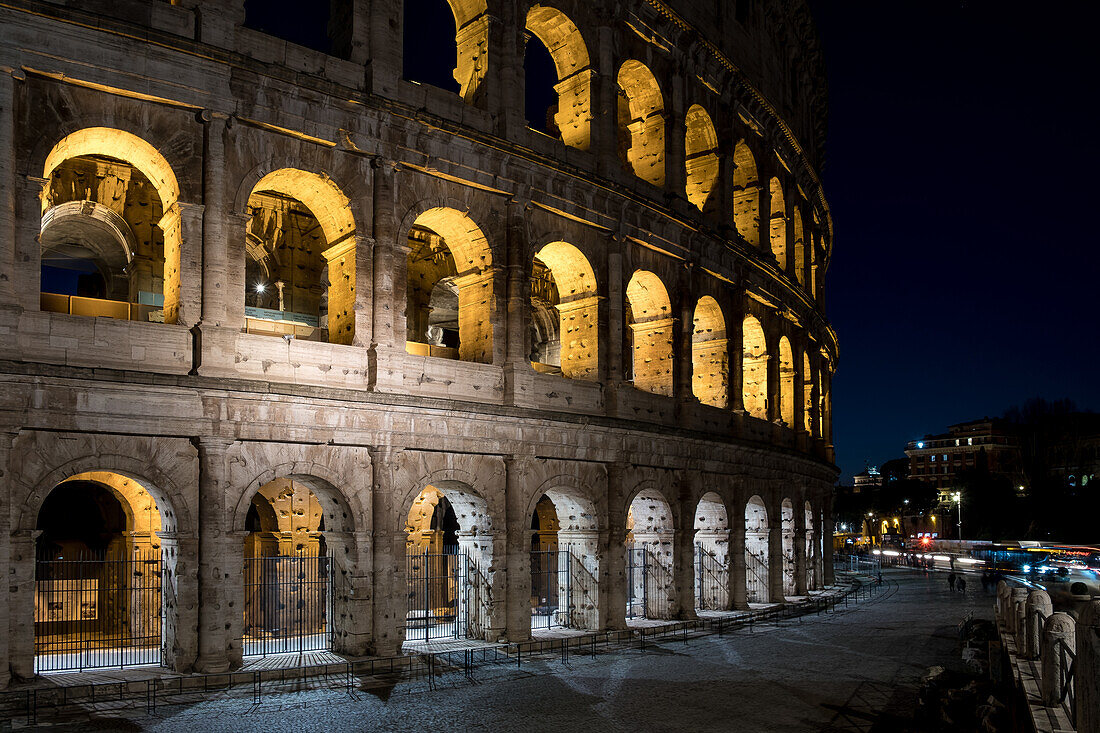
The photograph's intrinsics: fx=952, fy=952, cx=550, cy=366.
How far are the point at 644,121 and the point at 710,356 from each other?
243 inches

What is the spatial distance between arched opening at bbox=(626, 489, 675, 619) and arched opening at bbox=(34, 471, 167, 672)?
9674 mm

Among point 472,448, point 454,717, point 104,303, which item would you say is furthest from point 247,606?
point 454,717

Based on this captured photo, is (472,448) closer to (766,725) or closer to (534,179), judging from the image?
(534,179)

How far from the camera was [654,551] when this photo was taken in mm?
21125

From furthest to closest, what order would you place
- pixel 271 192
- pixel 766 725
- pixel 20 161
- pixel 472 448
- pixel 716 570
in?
pixel 716 570, pixel 271 192, pixel 472 448, pixel 20 161, pixel 766 725

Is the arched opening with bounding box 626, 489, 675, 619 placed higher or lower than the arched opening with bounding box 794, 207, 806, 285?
lower

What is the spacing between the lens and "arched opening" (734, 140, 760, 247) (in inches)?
1068

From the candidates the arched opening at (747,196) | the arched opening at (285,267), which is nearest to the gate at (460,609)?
the arched opening at (285,267)

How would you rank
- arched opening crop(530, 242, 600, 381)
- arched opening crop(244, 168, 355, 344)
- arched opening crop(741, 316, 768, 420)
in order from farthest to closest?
arched opening crop(741, 316, 768, 420) < arched opening crop(530, 242, 600, 381) < arched opening crop(244, 168, 355, 344)

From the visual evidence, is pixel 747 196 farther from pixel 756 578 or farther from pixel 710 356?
pixel 756 578

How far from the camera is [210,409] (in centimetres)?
1374

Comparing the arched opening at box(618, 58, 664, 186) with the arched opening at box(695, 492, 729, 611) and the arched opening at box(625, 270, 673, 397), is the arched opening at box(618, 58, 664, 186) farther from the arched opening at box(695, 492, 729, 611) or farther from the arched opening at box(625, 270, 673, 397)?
the arched opening at box(695, 492, 729, 611)

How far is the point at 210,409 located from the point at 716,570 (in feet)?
44.8

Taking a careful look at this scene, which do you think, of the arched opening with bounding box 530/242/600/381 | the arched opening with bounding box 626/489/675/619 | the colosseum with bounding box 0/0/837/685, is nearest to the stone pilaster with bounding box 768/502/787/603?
the colosseum with bounding box 0/0/837/685
